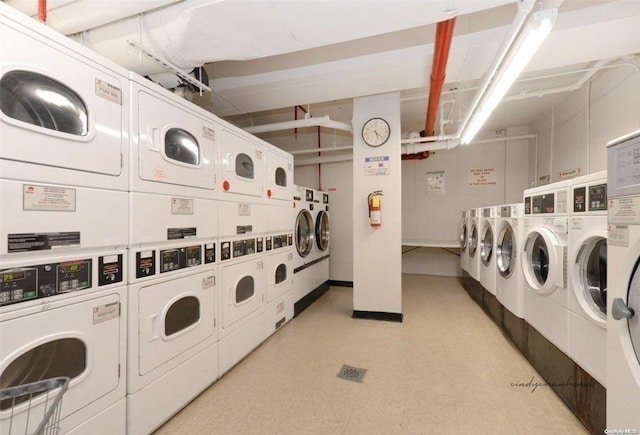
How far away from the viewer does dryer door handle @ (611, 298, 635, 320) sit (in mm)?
889

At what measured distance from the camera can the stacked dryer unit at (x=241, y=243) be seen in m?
2.13

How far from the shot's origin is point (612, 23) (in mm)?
1921

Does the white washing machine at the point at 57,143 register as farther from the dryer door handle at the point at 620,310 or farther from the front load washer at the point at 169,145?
the dryer door handle at the point at 620,310

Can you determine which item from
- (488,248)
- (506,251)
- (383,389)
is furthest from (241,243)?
(488,248)

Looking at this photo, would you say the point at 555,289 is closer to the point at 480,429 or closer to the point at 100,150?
the point at 480,429

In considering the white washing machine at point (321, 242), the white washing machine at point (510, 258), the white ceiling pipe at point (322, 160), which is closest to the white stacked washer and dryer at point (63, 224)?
the white washing machine at point (321, 242)

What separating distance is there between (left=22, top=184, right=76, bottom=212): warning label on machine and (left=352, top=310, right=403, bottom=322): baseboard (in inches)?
117

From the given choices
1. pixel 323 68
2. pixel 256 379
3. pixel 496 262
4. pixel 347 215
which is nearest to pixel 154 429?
pixel 256 379

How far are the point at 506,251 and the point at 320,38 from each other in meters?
2.80

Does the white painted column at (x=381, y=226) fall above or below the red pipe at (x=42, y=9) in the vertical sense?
below

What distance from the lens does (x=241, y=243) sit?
2.36 m

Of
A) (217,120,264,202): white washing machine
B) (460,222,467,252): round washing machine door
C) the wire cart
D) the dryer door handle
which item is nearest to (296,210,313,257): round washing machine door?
(217,120,264,202): white washing machine

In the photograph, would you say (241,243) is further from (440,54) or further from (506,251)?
(506,251)

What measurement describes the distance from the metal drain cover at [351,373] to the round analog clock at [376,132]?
8.08ft
